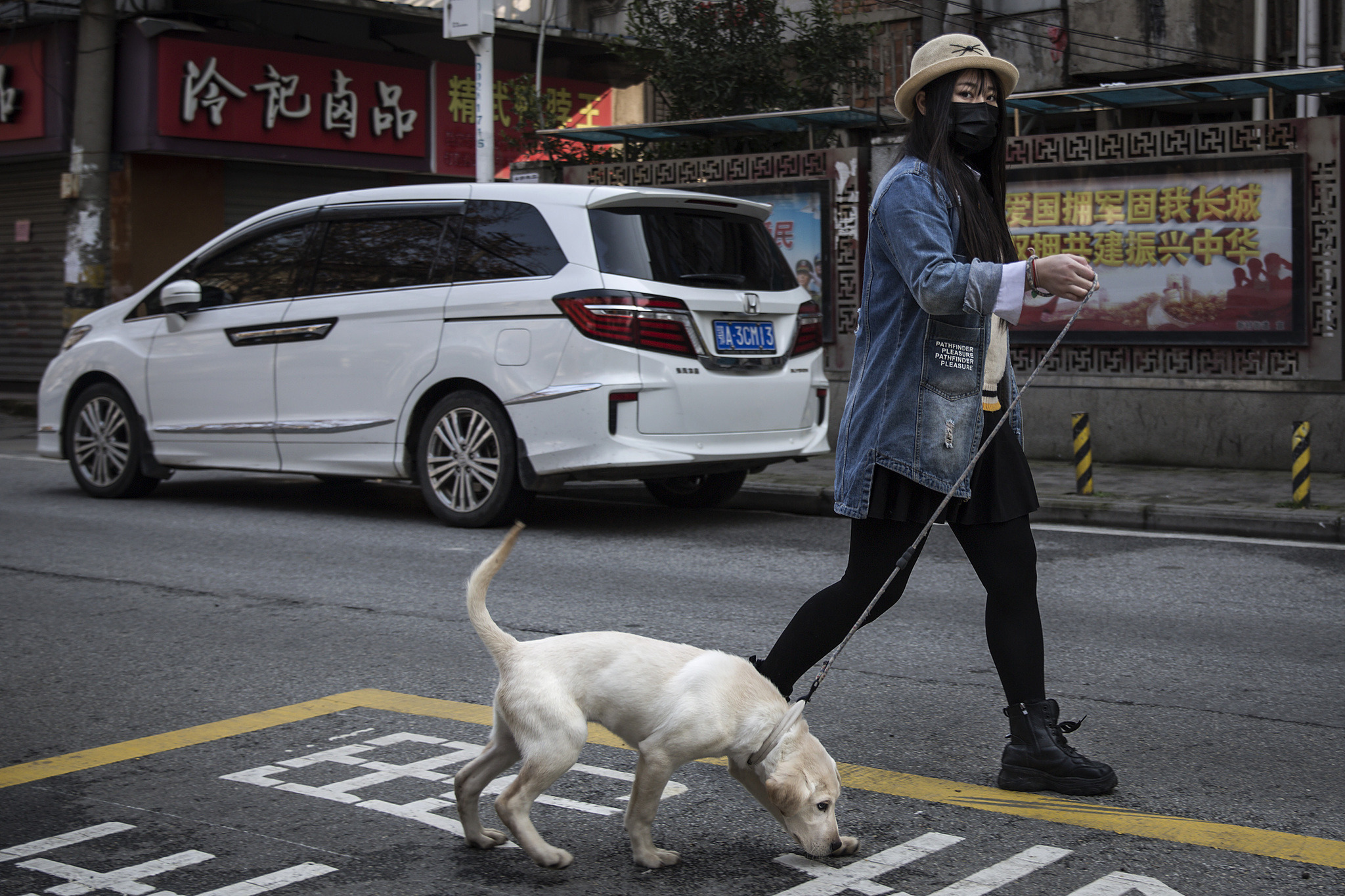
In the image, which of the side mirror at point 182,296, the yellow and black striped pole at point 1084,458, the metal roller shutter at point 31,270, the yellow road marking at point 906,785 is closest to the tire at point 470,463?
the side mirror at point 182,296

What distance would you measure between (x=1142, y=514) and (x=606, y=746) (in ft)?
17.8

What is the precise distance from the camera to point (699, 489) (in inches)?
361

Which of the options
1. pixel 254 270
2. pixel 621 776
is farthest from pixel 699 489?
pixel 621 776

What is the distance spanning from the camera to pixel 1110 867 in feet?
9.75

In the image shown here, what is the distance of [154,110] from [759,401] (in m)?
11.6

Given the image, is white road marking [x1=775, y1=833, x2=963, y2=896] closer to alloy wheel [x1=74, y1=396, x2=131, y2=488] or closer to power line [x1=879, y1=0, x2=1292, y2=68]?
A: alloy wheel [x1=74, y1=396, x2=131, y2=488]

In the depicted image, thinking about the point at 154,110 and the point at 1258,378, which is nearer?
the point at 1258,378

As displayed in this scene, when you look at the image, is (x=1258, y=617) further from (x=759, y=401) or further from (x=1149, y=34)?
(x=1149, y=34)

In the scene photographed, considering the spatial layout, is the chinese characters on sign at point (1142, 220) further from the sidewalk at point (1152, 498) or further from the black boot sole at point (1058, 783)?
the black boot sole at point (1058, 783)

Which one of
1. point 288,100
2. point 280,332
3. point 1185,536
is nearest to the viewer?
point 1185,536

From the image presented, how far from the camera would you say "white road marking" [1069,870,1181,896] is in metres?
2.83

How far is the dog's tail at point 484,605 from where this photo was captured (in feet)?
9.62

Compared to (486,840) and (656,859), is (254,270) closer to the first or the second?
(486,840)

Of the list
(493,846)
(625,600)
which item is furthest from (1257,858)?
(625,600)
